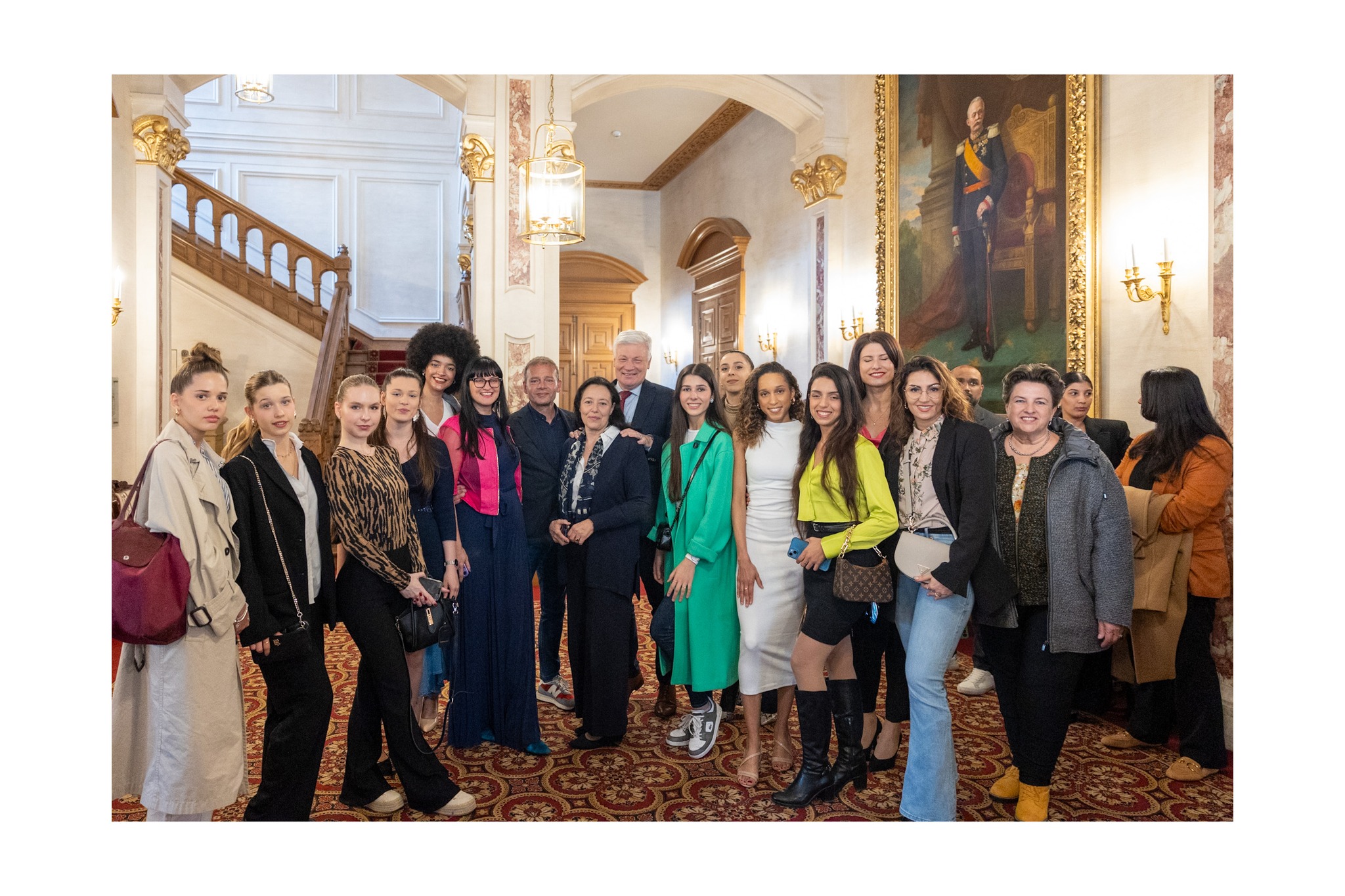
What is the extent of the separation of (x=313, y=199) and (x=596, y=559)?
424 inches

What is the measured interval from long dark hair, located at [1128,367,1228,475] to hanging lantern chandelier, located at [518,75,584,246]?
3240 millimetres

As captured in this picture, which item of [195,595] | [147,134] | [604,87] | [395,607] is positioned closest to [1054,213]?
[604,87]

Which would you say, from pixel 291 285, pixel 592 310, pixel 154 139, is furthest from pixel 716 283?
pixel 154 139

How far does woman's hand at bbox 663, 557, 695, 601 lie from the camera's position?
343 cm

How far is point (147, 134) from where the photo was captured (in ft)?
21.5

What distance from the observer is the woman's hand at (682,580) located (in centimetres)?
343

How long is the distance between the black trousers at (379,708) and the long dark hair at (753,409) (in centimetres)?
139

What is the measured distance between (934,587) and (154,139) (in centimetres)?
690

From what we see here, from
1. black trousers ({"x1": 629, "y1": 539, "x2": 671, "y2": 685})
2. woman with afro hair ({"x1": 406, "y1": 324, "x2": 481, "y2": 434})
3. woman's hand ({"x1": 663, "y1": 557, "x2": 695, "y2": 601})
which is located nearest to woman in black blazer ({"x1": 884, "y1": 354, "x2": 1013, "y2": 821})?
woman's hand ({"x1": 663, "y1": 557, "x2": 695, "y2": 601})

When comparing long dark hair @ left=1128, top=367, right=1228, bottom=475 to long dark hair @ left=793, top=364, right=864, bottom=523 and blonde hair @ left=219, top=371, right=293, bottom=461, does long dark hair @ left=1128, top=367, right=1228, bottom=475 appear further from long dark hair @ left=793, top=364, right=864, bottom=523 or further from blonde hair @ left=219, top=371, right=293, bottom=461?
blonde hair @ left=219, top=371, right=293, bottom=461

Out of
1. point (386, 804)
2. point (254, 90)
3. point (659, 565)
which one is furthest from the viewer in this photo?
point (254, 90)

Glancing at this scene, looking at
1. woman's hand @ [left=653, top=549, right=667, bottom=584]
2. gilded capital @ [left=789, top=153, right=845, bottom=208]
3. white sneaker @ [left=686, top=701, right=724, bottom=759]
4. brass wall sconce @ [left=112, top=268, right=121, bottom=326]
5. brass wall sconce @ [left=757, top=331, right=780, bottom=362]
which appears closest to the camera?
white sneaker @ [left=686, top=701, right=724, bottom=759]

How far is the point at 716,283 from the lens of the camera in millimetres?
10984

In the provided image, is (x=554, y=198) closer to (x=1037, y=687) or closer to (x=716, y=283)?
(x=1037, y=687)
